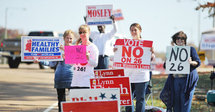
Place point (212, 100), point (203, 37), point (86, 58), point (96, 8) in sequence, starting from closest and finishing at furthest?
point (86, 58)
point (212, 100)
point (96, 8)
point (203, 37)

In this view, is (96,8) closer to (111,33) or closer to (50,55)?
Result: (111,33)

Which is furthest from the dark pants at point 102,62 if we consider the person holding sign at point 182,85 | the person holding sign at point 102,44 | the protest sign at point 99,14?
the person holding sign at point 182,85

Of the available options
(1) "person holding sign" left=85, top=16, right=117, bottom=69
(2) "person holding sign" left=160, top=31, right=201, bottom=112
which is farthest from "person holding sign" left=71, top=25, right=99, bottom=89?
(1) "person holding sign" left=85, top=16, right=117, bottom=69

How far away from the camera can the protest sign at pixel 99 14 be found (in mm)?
11359

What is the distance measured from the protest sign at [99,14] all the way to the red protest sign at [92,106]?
568 centimetres

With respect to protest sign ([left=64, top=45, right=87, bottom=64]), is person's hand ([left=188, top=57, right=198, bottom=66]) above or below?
below

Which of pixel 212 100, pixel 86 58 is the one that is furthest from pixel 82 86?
pixel 212 100

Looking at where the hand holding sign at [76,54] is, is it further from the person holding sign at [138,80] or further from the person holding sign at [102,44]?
the person holding sign at [102,44]

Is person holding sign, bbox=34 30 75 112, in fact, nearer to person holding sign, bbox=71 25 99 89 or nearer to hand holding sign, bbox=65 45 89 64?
hand holding sign, bbox=65 45 89 64

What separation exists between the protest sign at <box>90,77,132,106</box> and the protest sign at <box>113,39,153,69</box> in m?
1.07

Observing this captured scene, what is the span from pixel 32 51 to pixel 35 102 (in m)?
3.88

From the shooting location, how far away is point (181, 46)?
770 cm

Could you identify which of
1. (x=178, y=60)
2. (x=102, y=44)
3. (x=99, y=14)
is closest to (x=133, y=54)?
(x=178, y=60)

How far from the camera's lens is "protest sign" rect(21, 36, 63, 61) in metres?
8.60
